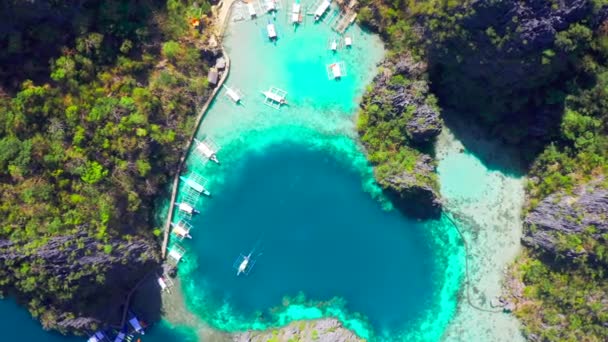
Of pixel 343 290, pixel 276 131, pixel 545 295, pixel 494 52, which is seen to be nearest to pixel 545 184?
pixel 545 295

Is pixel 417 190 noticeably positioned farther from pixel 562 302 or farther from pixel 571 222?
Result: pixel 562 302

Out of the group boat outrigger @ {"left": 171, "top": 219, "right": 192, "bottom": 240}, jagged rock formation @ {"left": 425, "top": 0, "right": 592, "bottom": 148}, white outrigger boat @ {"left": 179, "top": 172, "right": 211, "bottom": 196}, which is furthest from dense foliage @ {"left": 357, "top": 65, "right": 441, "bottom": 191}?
boat outrigger @ {"left": 171, "top": 219, "right": 192, "bottom": 240}

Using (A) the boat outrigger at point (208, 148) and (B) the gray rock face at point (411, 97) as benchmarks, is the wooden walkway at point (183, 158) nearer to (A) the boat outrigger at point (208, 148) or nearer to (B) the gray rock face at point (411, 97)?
(A) the boat outrigger at point (208, 148)

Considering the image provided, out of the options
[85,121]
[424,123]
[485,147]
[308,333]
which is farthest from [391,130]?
[85,121]

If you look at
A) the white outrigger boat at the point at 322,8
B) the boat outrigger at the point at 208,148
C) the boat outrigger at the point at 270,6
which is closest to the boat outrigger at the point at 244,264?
→ the boat outrigger at the point at 208,148

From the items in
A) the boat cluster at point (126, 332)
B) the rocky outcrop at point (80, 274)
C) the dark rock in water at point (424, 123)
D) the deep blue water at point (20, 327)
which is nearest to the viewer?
the rocky outcrop at point (80, 274)
